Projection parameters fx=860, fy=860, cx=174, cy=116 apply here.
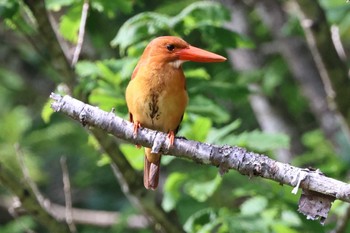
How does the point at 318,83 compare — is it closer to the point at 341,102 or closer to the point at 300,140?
the point at 300,140

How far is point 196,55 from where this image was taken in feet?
15.0

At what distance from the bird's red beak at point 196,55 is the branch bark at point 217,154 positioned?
0.76 metres

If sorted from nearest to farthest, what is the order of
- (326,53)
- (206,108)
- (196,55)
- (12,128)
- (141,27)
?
(196,55)
(141,27)
(206,108)
(326,53)
(12,128)

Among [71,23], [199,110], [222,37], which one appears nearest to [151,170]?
[199,110]

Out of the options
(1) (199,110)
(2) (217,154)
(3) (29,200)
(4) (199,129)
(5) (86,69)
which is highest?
(2) (217,154)

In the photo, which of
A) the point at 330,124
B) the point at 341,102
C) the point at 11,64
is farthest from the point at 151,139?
the point at 11,64

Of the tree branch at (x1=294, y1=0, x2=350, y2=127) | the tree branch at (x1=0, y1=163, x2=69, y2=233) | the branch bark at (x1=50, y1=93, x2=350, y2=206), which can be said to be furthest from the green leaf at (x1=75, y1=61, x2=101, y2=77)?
the tree branch at (x1=294, y1=0, x2=350, y2=127)

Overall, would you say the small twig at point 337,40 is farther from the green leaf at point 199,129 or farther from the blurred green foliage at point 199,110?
the green leaf at point 199,129

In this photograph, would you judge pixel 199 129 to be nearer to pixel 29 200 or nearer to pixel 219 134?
pixel 219 134

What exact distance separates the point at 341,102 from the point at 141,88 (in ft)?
5.72

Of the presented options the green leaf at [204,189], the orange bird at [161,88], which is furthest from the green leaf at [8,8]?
the green leaf at [204,189]

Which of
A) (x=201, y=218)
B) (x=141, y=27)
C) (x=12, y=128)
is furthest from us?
(x=12, y=128)

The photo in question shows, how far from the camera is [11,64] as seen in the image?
902 centimetres

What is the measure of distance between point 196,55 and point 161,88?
0.28 metres
